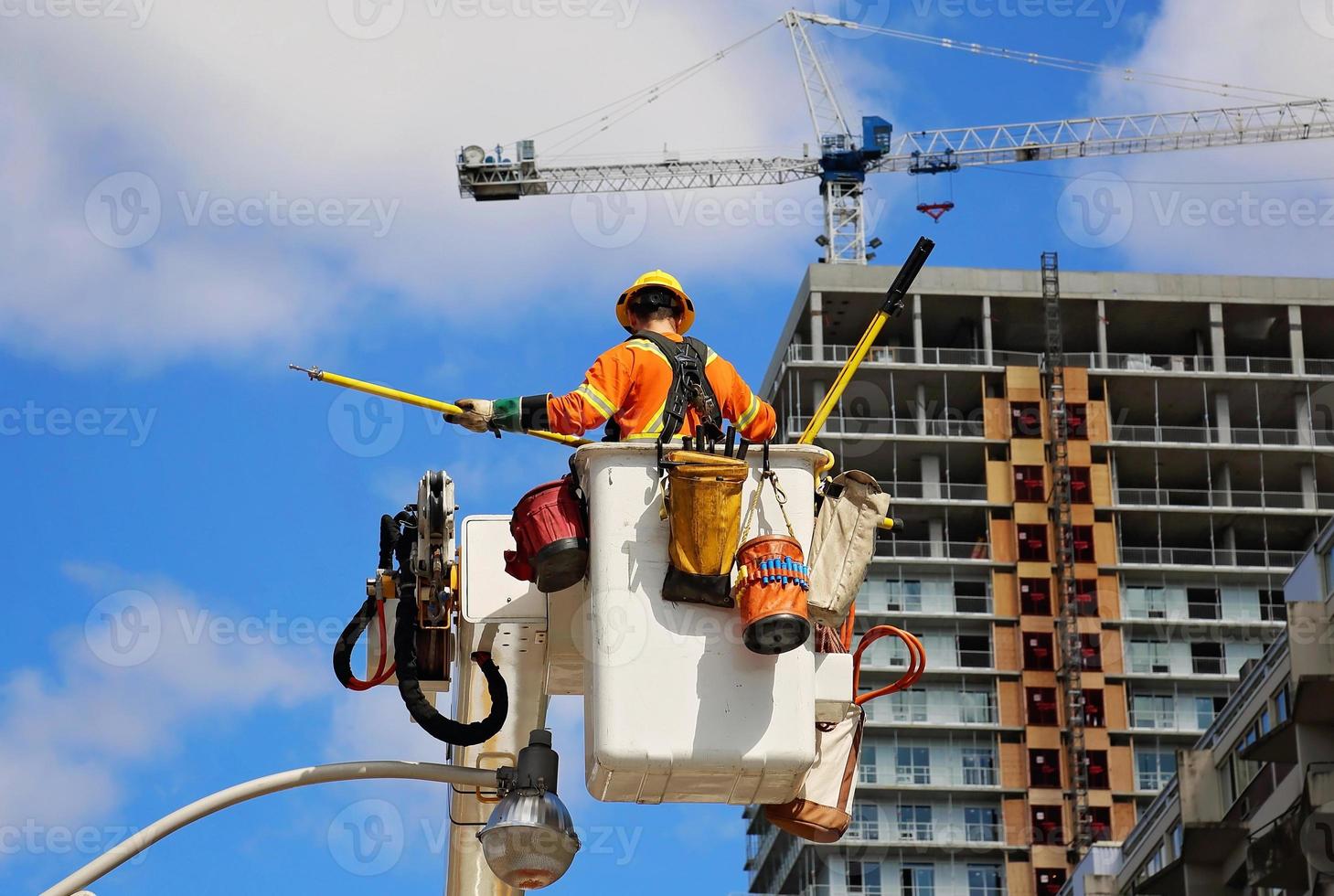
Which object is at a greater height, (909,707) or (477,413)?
(909,707)

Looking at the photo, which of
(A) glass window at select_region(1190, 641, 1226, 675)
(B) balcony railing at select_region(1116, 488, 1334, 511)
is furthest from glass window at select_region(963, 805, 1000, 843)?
(B) balcony railing at select_region(1116, 488, 1334, 511)

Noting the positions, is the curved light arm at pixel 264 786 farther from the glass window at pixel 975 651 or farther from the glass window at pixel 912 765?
the glass window at pixel 975 651

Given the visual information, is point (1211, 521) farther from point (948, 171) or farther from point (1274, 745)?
point (1274, 745)

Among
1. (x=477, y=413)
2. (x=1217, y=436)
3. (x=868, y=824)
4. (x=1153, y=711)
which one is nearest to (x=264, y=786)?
(x=477, y=413)

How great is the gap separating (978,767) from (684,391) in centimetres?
12610

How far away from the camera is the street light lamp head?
1027 centimetres

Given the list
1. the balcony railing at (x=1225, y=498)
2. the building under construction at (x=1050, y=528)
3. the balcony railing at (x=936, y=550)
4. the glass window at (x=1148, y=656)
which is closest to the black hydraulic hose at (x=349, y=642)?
the building under construction at (x=1050, y=528)

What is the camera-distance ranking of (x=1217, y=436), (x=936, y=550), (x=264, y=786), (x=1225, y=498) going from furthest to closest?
(x=1217, y=436)
(x=1225, y=498)
(x=936, y=550)
(x=264, y=786)

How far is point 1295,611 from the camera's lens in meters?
57.8

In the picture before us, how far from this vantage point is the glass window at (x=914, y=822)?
436 ft

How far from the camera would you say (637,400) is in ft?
38.1

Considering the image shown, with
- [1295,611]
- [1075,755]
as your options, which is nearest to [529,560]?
[1295,611]

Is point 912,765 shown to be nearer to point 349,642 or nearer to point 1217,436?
point 1217,436

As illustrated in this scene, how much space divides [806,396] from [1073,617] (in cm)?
2102
